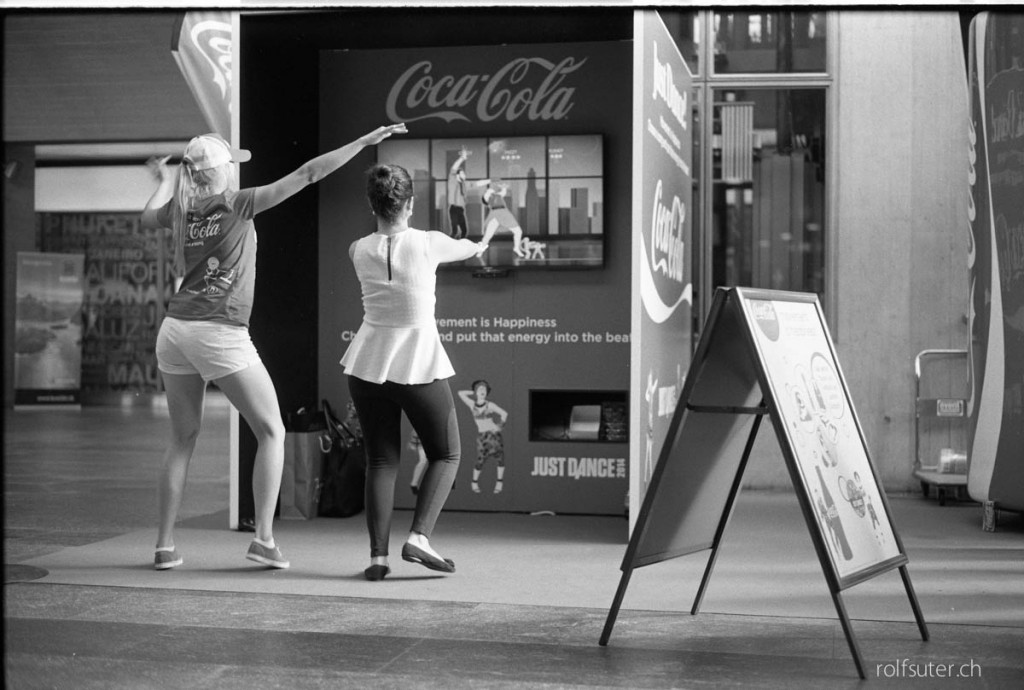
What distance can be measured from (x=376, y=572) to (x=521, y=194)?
2.79 metres

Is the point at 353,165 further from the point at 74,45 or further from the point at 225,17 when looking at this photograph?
the point at 74,45

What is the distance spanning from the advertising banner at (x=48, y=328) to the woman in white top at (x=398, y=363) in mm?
13982

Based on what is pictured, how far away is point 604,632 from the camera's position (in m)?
4.06

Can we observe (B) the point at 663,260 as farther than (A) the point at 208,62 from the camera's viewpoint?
No

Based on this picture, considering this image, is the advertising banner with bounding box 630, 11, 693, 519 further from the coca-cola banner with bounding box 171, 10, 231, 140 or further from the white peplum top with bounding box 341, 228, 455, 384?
the coca-cola banner with bounding box 171, 10, 231, 140

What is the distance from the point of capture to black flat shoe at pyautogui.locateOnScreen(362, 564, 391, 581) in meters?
5.24

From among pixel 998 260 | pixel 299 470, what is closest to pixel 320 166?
pixel 299 470

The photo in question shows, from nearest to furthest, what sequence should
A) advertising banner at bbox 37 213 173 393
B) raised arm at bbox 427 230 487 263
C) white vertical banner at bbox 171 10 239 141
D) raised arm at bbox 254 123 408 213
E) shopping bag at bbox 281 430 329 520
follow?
1. raised arm at bbox 254 123 408 213
2. raised arm at bbox 427 230 487 263
3. white vertical banner at bbox 171 10 239 141
4. shopping bag at bbox 281 430 329 520
5. advertising banner at bbox 37 213 173 393

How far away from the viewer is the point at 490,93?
24.3ft

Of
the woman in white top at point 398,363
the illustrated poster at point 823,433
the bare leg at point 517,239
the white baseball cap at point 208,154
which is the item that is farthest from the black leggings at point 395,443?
the bare leg at point 517,239

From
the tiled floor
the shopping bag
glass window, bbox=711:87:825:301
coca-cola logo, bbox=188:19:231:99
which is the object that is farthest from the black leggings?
glass window, bbox=711:87:825:301

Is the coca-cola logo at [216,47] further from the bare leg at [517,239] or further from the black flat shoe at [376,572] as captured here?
the black flat shoe at [376,572]

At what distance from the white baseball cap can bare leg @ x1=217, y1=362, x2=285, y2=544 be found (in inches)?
34.2

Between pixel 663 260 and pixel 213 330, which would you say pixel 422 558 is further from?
pixel 663 260
